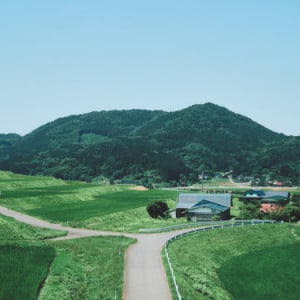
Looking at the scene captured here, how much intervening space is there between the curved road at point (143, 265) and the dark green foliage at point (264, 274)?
271 inches

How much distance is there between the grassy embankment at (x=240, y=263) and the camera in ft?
128

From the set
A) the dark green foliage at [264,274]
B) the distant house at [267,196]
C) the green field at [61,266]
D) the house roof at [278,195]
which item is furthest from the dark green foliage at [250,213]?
the house roof at [278,195]

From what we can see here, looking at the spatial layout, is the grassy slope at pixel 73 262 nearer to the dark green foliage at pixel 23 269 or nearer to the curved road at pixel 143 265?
the dark green foliage at pixel 23 269

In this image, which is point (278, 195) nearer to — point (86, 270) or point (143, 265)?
point (143, 265)

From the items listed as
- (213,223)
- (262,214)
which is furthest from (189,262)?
(262,214)

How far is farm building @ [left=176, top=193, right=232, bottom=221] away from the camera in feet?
275

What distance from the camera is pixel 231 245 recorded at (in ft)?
185

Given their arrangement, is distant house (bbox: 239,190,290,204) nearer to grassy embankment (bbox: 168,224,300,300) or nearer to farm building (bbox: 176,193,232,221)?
farm building (bbox: 176,193,232,221)

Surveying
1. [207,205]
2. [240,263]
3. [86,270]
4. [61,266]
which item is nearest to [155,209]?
[207,205]

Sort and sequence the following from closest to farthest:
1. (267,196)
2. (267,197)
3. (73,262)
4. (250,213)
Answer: (73,262)
(250,213)
(267,197)
(267,196)

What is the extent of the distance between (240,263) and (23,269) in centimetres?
2279

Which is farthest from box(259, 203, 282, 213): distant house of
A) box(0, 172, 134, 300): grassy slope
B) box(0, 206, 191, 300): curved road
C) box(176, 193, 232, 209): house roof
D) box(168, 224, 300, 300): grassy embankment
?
box(0, 172, 134, 300): grassy slope

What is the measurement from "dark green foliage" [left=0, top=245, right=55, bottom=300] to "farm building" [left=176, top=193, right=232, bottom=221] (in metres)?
42.0

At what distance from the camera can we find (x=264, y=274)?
4484cm
